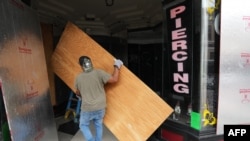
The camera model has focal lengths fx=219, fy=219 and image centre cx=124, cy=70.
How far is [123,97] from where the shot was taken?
107 inches

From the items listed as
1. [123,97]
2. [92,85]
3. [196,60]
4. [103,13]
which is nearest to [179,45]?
[196,60]

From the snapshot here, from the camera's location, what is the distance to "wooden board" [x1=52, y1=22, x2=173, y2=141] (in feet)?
8.63

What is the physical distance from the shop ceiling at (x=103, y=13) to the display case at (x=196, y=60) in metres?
1.27

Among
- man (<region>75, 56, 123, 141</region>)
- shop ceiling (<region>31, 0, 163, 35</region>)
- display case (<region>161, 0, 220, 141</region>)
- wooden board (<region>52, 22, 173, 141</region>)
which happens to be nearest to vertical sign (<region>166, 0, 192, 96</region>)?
display case (<region>161, 0, 220, 141</region>)

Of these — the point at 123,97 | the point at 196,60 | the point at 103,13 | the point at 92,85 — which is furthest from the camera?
the point at 103,13

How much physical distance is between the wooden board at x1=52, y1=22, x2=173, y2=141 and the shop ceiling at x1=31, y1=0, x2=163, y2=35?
3.25ft

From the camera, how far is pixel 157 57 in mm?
6141

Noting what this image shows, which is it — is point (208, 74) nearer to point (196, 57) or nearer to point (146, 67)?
point (196, 57)

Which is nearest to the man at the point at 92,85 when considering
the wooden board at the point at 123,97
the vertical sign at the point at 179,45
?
the wooden board at the point at 123,97

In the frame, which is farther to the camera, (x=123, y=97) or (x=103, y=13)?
(x=103, y=13)

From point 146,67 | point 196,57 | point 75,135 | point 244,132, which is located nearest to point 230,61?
point 196,57

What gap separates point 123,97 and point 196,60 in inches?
38.3

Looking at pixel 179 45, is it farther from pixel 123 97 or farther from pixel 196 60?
pixel 123 97

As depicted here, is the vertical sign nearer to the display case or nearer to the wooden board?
the display case
